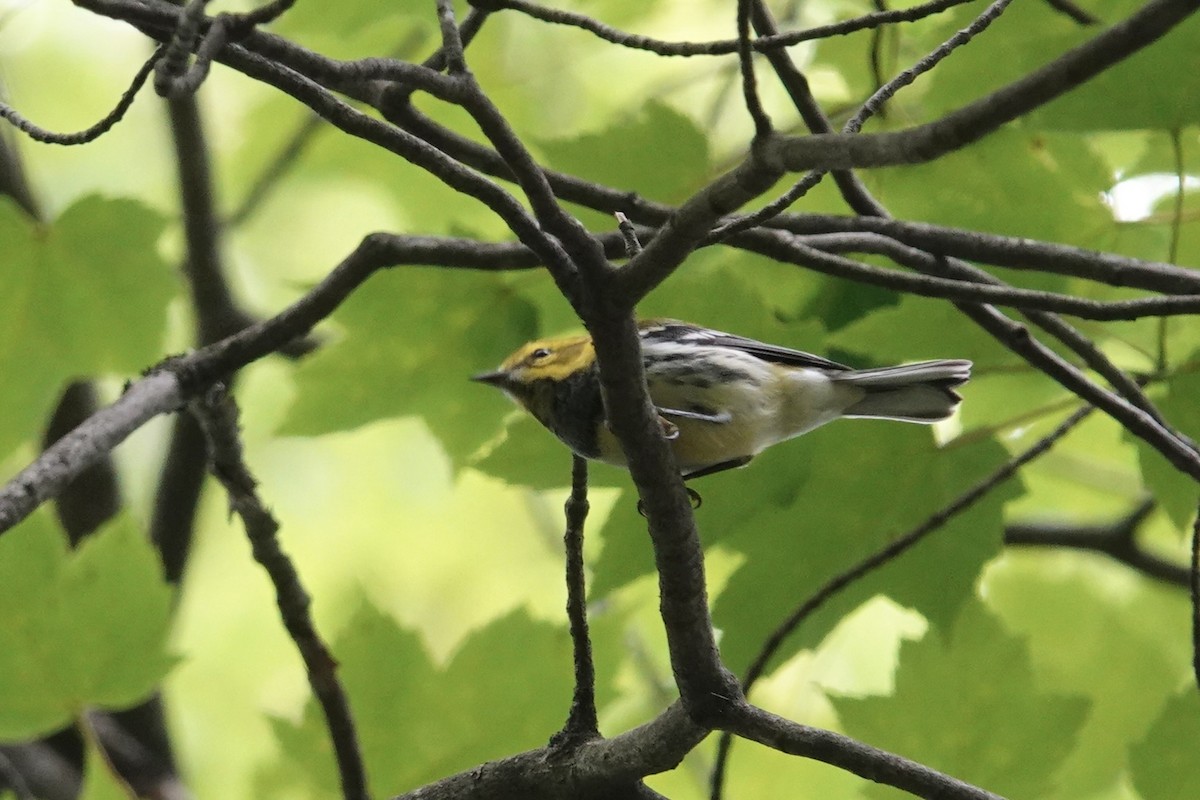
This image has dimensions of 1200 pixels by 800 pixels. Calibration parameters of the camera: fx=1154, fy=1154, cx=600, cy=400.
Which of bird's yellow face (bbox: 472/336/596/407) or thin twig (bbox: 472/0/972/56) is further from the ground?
thin twig (bbox: 472/0/972/56)

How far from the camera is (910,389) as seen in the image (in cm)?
159

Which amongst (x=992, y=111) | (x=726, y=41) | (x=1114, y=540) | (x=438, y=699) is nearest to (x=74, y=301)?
(x=438, y=699)

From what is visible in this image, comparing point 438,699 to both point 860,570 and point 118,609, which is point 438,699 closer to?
point 118,609

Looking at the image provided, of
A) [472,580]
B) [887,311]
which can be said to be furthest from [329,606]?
[887,311]

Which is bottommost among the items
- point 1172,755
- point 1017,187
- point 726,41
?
point 1172,755

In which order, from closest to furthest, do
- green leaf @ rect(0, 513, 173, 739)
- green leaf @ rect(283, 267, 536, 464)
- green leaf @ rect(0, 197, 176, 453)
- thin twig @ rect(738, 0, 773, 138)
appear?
1. thin twig @ rect(738, 0, 773, 138)
2. green leaf @ rect(0, 513, 173, 739)
3. green leaf @ rect(283, 267, 536, 464)
4. green leaf @ rect(0, 197, 176, 453)

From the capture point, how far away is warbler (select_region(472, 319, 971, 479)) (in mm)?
1427

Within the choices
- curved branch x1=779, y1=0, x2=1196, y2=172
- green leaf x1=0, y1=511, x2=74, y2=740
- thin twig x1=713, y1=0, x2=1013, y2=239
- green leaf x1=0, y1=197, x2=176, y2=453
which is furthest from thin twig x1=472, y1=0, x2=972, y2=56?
green leaf x1=0, y1=511, x2=74, y2=740

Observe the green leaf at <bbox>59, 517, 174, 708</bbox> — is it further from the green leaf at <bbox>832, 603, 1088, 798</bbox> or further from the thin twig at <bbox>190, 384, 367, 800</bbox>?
the green leaf at <bbox>832, 603, 1088, 798</bbox>

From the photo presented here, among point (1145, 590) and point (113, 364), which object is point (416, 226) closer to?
point (113, 364)

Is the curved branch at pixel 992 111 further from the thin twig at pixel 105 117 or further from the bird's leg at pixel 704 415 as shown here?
the bird's leg at pixel 704 415

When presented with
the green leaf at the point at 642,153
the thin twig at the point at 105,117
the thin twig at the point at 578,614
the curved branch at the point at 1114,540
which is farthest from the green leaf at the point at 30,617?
the curved branch at the point at 1114,540

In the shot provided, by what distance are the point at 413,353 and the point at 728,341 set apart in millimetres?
426

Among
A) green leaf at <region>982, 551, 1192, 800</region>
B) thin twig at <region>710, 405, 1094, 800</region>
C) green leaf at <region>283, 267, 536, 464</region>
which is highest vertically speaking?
green leaf at <region>283, 267, 536, 464</region>
